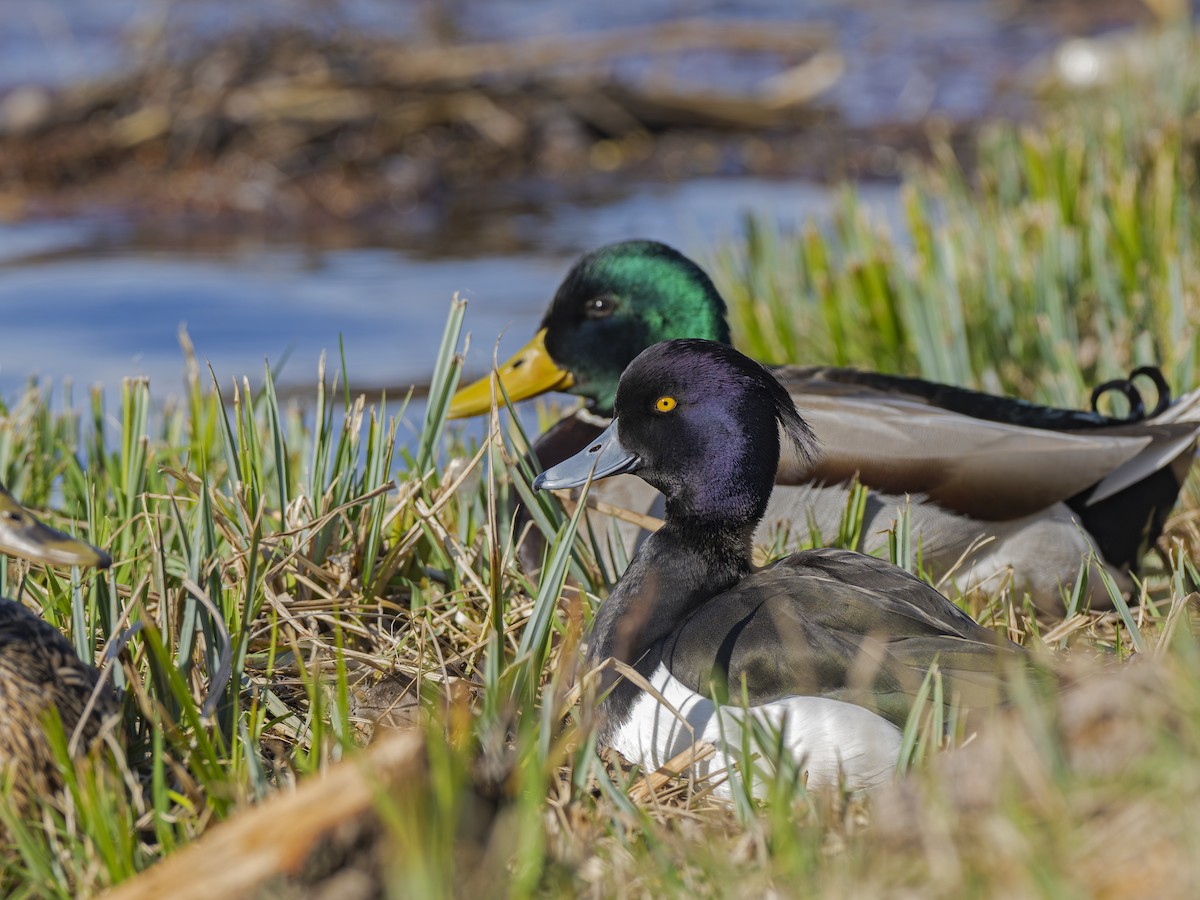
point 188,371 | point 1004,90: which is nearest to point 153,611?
Result: point 188,371

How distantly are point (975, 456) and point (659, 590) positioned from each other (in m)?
1.17

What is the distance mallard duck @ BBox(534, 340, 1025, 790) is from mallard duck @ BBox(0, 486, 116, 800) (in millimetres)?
831

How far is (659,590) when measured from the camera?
2875 millimetres

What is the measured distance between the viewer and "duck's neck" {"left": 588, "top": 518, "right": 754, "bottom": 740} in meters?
2.75

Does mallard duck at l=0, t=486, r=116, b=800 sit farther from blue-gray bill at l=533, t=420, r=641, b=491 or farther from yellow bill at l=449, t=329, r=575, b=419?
yellow bill at l=449, t=329, r=575, b=419

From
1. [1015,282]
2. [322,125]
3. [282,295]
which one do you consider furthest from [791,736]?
[322,125]

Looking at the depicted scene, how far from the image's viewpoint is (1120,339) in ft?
16.2

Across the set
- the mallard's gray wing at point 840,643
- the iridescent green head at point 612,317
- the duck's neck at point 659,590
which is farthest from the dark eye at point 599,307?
the mallard's gray wing at point 840,643

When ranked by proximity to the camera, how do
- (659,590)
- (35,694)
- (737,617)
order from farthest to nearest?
(659,590) < (737,617) < (35,694)

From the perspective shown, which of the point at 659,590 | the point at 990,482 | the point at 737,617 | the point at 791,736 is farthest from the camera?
the point at 990,482

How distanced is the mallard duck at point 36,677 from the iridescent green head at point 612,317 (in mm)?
2037

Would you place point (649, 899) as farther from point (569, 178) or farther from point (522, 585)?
point (569, 178)

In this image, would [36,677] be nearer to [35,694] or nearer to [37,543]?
[35,694]

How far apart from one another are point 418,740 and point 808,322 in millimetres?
3987
